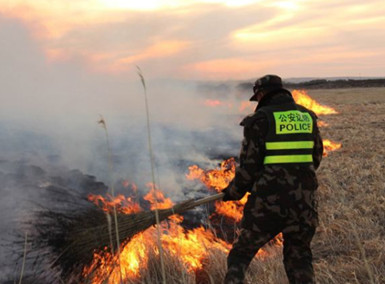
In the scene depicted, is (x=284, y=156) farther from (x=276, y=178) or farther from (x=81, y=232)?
(x=81, y=232)

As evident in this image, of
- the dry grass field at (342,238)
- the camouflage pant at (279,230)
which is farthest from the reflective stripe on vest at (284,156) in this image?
the dry grass field at (342,238)

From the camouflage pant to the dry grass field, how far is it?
0.30 m

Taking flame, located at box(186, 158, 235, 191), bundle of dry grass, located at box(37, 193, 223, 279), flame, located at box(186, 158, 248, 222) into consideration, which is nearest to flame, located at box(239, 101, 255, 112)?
flame, located at box(186, 158, 248, 222)

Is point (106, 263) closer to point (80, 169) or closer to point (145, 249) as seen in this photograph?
point (145, 249)

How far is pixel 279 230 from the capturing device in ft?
10.0

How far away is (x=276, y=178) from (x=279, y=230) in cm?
44

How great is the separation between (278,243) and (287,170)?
2.25 meters

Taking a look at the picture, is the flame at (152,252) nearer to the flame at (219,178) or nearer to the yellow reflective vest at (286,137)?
the flame at (219,178)

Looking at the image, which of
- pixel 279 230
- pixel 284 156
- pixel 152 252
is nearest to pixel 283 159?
pixel 284 156

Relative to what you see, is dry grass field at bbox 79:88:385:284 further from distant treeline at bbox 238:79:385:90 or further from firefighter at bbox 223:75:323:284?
distant treeline at bbox 238:79:385:90

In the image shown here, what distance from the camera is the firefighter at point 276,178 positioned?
294cm

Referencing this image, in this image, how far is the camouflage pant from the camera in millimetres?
2943

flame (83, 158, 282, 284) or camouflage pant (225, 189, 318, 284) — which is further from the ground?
camouflage pant (225, 189, 318, 284)

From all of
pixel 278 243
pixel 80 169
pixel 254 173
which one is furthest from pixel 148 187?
pixel 254 173
